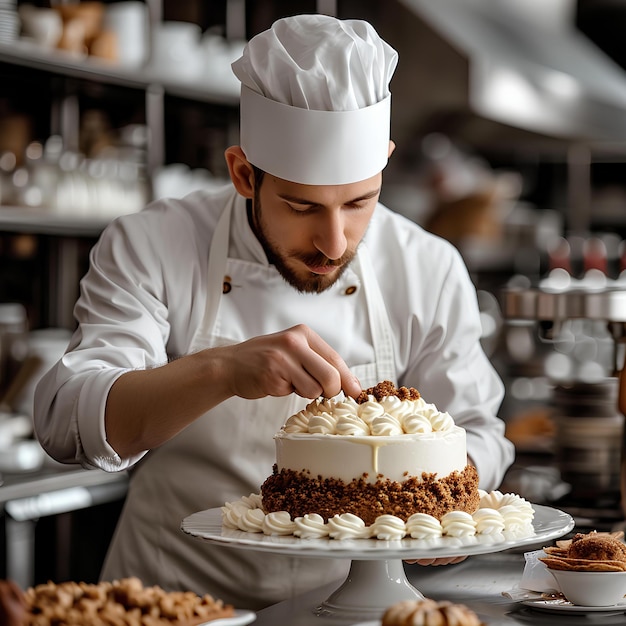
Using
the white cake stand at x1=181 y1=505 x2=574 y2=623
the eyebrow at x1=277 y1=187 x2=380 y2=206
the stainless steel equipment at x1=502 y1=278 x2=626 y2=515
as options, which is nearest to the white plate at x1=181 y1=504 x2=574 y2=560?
the white cake stand at x1=181 y1=505 x2=574 y2=623

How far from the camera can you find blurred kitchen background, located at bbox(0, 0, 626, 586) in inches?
98.2

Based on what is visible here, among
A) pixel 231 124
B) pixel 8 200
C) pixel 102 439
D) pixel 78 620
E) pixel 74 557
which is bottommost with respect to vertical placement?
pixel 74 557

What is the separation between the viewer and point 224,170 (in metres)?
3.97

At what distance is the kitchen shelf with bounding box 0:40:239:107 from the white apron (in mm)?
1512

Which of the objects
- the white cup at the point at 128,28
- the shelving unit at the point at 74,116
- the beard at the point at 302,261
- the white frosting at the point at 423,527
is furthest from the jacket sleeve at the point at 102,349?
the white cup at the point at 128,28

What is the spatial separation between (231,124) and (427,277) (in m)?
2.33

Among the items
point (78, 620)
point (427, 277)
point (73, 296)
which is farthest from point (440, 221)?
point (78, 620)

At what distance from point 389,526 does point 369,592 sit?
0.10 m

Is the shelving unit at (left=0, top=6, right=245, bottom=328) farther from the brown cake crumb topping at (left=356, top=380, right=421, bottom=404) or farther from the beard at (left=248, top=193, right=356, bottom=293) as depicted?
the brown cake crumb topping at (left=356, top=380, right=421, bottom=404)

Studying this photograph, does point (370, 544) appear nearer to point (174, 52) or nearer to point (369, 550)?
point (369, 550)

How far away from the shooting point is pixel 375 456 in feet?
4.52

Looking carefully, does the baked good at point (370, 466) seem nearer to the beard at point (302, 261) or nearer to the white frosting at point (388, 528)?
the white frosting at point (388, 528)

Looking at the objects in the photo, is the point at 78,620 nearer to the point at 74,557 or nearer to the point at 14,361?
the point at 14,361

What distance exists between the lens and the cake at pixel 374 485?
52.4 inches
